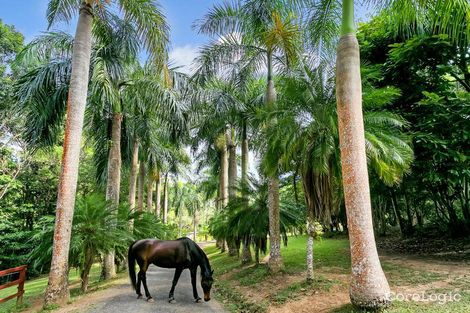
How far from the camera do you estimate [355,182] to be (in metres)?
6.10

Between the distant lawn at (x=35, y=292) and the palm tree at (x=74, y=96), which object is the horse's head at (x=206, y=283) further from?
the distant lawn at (x=35, y=292)

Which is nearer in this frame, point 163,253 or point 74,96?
point 163,253

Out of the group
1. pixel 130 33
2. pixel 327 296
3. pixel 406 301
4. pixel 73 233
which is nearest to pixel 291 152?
pixel 327 296

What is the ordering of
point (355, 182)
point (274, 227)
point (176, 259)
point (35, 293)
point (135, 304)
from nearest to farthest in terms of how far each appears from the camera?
point (355, 182) → point (135, 304) → point (176, 259) → point (274, 227) → point (35, 293)

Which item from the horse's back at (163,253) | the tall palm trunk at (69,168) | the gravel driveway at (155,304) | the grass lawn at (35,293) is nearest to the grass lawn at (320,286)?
the gravel driveway at (155,304)

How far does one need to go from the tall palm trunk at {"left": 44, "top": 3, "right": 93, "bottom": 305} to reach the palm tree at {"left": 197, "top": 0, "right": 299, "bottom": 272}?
494 cm

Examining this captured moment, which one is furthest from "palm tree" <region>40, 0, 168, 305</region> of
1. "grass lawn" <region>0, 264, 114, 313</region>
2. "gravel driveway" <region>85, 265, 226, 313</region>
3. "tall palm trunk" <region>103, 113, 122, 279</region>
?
"tall palm trunk" <region>103, 113, 122, 279</region>

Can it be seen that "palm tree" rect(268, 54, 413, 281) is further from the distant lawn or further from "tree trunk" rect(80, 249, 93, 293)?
the distant lawn

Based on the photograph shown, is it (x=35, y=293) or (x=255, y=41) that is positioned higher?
(x=255, y=41)

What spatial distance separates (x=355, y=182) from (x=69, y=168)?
7013 millimetres

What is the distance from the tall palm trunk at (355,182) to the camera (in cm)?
563

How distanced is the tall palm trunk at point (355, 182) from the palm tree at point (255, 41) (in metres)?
4.65

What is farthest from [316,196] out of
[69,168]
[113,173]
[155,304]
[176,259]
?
[113,173]

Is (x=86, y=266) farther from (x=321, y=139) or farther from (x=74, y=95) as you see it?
(x=321, y=139)
